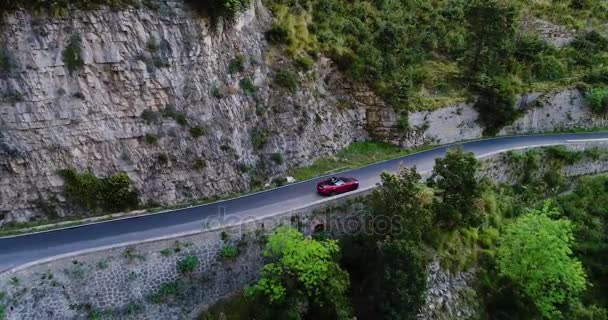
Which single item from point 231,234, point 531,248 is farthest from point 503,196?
point 231,234

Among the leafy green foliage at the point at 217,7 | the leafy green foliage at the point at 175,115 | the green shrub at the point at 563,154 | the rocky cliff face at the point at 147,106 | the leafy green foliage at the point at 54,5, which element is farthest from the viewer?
the green shrub at the point at 563,154

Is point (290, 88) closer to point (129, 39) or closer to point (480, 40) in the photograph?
point (129, 39)

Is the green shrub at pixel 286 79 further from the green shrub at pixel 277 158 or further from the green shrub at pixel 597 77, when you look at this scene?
the green shrub at pixel 597 77

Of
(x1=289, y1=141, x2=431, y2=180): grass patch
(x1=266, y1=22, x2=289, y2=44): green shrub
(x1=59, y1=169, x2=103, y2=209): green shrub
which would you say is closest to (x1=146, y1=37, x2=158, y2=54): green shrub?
(x1=59, y1=169, x2=103, y2=209): green shrub

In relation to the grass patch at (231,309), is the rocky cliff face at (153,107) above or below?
above

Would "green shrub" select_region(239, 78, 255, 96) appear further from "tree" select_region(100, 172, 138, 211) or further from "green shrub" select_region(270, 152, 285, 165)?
"tree" select_region(100, 172, 138, 211)

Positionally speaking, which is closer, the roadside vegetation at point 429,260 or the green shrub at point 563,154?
the roadside vegetation at point 429,260

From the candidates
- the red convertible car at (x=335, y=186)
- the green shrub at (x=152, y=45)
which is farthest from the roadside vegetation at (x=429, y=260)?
the green shrub at (x=152, y=45)

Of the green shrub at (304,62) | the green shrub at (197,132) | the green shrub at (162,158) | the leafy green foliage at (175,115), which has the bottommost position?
the green shrub at (162,158)
